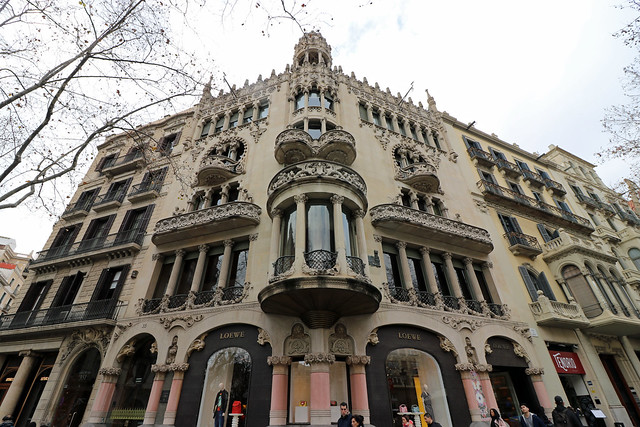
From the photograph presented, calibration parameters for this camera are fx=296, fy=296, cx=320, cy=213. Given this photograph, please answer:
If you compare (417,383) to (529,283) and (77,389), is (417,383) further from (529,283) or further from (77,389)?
(77,389)

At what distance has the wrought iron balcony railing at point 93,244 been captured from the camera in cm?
1864

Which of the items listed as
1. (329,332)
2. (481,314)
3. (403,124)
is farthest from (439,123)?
(329,332)

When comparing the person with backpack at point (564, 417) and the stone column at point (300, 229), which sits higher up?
the stone column at point (300, 229)

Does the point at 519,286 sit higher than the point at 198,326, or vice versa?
the point at 519,286

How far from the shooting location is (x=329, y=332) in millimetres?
12133

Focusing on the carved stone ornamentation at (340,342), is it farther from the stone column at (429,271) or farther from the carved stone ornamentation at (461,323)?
the stone column at (429,271)

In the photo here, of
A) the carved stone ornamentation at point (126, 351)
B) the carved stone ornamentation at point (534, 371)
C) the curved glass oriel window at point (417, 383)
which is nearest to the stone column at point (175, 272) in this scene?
the carved stone ornamentation at point (126, 351)

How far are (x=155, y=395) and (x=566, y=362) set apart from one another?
2075cm

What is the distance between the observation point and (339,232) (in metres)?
12.7

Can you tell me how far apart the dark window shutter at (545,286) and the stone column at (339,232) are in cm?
1486

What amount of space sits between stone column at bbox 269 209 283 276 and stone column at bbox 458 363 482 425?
9412mm

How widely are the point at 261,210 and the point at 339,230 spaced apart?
17.6ft

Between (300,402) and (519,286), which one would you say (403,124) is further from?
(300,402)

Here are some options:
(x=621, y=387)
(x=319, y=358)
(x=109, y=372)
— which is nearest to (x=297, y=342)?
(x=319, y=358)
